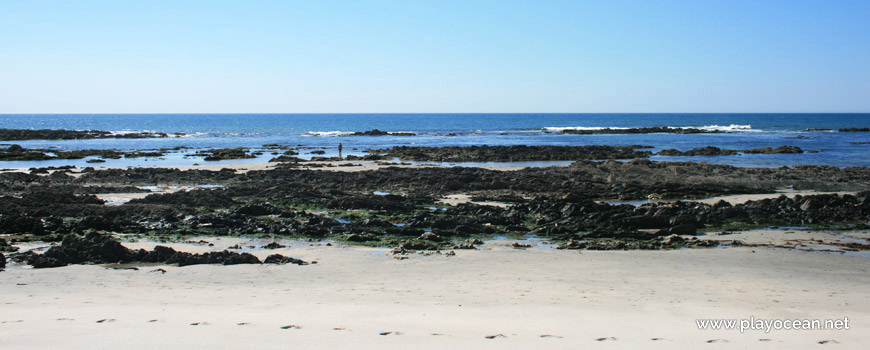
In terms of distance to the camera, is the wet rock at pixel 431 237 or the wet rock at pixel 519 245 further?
the wet rock at pixel 431 237

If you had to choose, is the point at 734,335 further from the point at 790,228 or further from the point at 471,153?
the point at 471,153

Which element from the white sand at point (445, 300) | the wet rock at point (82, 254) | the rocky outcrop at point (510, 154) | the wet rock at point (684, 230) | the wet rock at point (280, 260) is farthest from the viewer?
the rocky outcrop at point (510, 154)

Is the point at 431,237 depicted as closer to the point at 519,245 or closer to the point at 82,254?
the point at 519,245

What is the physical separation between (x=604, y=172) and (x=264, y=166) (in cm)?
1705

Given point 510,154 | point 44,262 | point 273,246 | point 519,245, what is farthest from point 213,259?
point 510,154

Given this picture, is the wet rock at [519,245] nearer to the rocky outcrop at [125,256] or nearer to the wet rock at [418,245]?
the wet rock at [418,245]

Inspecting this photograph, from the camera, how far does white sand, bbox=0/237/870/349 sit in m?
5.66

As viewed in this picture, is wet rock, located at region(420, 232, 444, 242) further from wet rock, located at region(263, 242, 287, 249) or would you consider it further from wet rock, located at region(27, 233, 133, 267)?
wet rock, located at region(27, 233, 133, 267)

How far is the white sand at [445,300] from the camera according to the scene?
5.66 metres

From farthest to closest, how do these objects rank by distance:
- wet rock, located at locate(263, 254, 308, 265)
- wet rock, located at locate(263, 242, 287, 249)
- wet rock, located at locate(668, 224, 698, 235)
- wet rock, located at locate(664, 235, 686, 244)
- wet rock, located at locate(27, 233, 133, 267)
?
wet rock, located at locate(668, 224, 698, 235), wet rock, located at locate(664, 235, 686, 244), wet rock, located at locate(263, 242, 287, 249), wet rock, located at locate(263, 254, 308, 265), wet rock, located at locate(27, 233, 133, 267)

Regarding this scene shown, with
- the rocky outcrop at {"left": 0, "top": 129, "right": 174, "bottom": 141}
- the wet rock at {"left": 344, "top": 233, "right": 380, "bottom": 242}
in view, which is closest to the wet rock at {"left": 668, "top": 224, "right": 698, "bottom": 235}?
the wet rock at {"left": 344, "top": 233, "right": 380, "bottom": 242}

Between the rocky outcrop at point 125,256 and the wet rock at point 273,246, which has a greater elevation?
the rocky outcrop at point 125,256

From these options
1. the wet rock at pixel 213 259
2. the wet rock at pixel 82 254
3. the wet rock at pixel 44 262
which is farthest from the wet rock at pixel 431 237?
the wet rock at pixel 44 262

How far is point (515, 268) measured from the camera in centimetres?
1038
